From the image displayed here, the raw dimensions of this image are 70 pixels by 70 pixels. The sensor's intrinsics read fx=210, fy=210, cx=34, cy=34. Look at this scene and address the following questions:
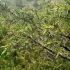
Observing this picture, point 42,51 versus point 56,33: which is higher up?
point 56,33

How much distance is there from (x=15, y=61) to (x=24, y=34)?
3.25 m

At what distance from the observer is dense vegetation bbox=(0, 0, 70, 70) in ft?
15.8

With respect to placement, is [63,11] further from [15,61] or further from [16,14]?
[15,61]

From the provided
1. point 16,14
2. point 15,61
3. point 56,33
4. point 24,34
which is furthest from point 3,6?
point 56,33

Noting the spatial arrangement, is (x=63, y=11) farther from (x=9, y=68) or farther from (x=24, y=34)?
(x=9, y=68)

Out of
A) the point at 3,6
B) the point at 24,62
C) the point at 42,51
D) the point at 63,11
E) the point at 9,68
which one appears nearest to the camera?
the point at 63,11

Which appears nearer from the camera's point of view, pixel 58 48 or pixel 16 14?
pixel 58 48

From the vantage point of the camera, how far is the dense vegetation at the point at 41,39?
4808 mm

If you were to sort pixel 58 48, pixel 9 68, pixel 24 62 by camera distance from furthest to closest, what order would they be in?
pixel 9 68, pixel 24 62, pixel 58 48

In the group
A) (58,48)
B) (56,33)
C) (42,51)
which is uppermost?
(56,33)

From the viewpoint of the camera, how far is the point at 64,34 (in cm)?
488

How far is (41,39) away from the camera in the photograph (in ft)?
18.8

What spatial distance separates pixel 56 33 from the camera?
15.7 feet

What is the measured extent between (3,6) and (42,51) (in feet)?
8.51
